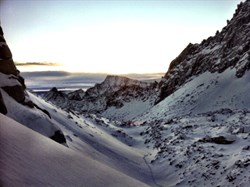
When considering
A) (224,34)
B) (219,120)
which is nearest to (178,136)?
(219,120)

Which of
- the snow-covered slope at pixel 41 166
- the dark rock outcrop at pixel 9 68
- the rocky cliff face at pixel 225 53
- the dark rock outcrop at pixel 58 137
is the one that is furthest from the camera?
the rocky cliff face at pixel 225 53

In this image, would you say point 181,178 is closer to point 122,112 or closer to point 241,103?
point 241,103

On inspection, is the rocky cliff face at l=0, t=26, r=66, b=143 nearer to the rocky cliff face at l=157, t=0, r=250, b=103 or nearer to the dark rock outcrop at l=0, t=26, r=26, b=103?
the dark rock outcrop at l=0, t=26, r=26, b=103

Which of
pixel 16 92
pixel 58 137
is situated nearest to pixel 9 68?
pixel 16 92

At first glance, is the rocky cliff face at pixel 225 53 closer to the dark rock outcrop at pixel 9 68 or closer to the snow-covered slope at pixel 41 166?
the dark rock outcrop at pixel 9 68

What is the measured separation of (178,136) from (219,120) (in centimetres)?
617

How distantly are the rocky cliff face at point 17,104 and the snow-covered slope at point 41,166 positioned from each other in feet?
20.7

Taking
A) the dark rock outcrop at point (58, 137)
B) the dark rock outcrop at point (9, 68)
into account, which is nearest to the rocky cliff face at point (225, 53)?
the dark rock outcrop at point (9, 68)

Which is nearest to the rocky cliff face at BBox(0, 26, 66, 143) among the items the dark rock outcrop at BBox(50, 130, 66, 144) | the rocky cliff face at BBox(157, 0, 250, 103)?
the dark rock outcrop at BBox(50, 130, 66, 144)

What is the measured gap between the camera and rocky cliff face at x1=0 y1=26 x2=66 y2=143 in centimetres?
1505

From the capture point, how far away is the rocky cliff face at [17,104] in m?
15.0

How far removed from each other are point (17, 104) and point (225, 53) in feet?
225

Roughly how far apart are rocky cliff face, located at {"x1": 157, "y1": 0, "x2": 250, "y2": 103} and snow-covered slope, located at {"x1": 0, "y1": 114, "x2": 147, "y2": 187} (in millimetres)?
56559

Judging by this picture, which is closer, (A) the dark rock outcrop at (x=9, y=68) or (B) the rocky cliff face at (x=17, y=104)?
(B) the rocky cliff face at (x=17, y=104)
